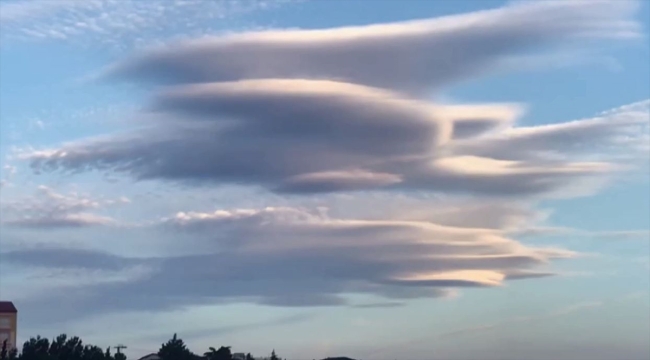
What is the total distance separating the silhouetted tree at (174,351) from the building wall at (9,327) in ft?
87.4

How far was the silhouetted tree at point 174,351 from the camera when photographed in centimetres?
11994

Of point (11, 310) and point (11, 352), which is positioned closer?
point (11, 352)

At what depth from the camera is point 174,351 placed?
120 m

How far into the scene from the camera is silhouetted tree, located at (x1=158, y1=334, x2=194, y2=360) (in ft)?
393

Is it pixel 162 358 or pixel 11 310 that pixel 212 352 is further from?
pixel 11 310

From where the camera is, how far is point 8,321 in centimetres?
14138

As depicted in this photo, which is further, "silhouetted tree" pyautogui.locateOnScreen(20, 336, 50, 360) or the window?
the window

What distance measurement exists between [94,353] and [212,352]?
14879 mm

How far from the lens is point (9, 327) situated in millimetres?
141375

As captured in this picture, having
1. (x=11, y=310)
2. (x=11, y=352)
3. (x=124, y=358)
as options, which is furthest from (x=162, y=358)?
(x=11, y=310)

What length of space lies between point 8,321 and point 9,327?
699mm

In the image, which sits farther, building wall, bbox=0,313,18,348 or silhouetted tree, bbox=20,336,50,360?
building wall, bbox=0,313,18,348

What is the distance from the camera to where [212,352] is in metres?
129

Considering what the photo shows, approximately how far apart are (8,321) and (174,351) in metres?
30.1
